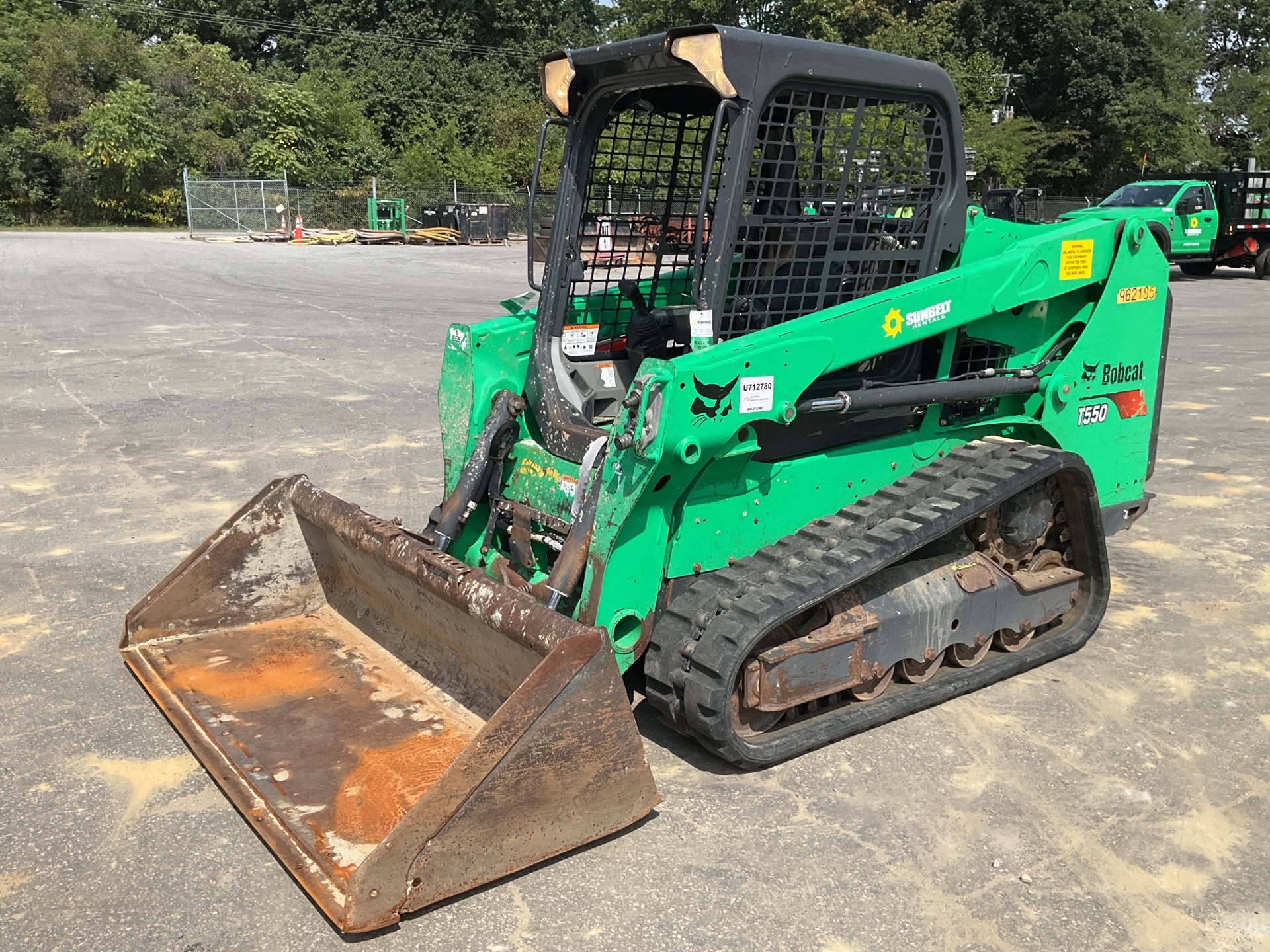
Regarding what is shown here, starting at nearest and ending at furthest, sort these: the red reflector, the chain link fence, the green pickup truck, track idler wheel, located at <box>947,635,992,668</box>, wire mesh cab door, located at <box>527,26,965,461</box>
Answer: wire mesh cab door, located at <box>527,26,965,461</box> < track idler wheel, located at <box>947,635,992,668</box> < the red reflector < the green pickup truck < the chain link fence

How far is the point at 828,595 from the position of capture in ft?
12.6

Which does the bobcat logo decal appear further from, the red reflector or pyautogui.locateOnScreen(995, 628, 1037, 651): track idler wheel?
the red reflector

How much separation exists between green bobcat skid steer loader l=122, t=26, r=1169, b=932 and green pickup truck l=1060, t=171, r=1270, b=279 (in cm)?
1940

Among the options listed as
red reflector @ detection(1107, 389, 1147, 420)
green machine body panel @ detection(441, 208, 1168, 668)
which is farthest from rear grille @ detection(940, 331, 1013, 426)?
red reflector @ detection(1107, 389, 1147, 420)

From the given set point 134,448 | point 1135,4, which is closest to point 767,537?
point 134,448

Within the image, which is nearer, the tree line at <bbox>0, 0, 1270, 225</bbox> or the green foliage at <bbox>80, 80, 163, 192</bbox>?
the green foliage at <bbox>80, 80, 163, 192</bbox>

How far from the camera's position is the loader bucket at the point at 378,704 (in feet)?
9.99

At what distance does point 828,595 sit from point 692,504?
0.55 m

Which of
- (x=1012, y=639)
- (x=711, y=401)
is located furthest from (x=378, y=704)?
(x=1012, y=639)

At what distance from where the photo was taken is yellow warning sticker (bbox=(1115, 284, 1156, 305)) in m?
4.99

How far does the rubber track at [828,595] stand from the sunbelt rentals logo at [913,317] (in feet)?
2.05

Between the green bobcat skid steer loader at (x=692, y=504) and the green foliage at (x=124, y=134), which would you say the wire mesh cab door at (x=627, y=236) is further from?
the green foliage at (x=124, y=134)

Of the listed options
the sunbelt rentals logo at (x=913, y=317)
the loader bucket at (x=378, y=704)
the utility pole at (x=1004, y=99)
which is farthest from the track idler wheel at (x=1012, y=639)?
the utility pole at (x=1004, y=99)

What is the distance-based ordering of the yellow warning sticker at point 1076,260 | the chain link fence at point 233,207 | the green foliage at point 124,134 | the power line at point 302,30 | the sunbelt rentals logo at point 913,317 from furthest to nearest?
the power line at point 302,30 → the green foliage at point 124,134 → the chain link fence at point 233,207 → the yellow warning sticker at point 1076,260 → the sunbelt rentals logo at point 913,317
